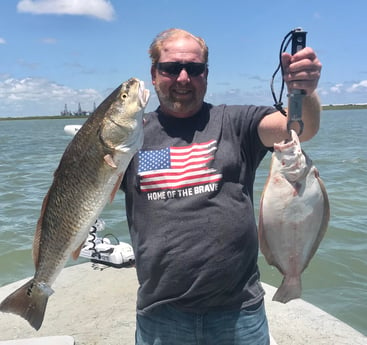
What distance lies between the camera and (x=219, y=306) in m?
2.65

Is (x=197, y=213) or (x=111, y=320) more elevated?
(x=197, y=213)

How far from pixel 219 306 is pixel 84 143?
1.27m

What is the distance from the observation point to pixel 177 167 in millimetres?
2734

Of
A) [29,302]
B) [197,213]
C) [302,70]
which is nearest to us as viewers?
[302,70]

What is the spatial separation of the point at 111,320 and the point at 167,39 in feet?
10.9

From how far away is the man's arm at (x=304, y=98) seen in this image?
2145 millimetres

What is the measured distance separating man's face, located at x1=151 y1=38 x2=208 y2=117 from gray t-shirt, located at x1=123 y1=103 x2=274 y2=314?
0.13m

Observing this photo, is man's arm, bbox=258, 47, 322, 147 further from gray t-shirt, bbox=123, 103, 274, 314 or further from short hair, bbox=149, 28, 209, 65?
short hair, bbox=149, 28, 209, 65

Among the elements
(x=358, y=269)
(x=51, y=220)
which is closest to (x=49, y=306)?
(x=51, y=220)

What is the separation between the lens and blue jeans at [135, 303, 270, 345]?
2.64 m

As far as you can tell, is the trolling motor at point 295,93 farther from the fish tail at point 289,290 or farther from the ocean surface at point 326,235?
the ocean surface at point 326,235

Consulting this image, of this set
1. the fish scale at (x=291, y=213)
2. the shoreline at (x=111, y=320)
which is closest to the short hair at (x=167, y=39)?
the fish scale at (x=291, y=213)

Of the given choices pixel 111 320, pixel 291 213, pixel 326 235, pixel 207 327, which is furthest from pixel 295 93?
pixel 326 235

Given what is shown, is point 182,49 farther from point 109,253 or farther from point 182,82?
point 109,253
